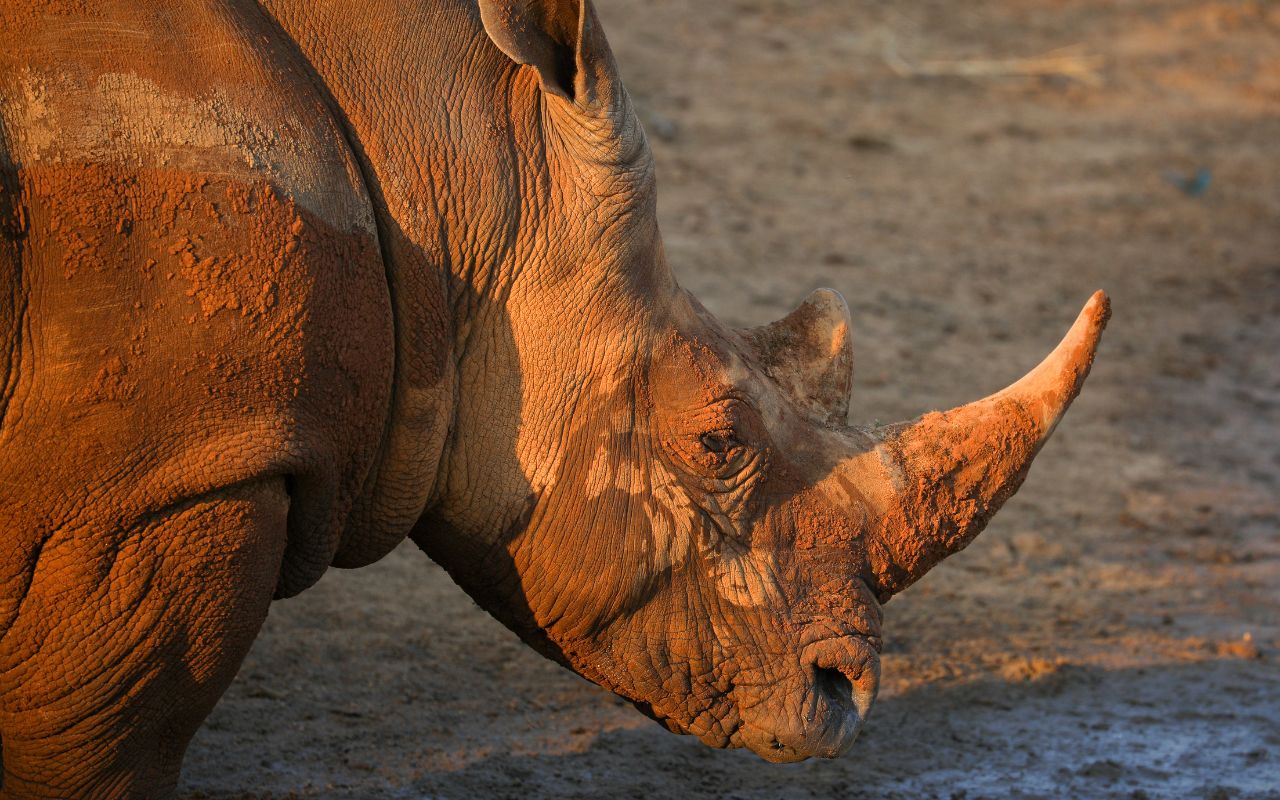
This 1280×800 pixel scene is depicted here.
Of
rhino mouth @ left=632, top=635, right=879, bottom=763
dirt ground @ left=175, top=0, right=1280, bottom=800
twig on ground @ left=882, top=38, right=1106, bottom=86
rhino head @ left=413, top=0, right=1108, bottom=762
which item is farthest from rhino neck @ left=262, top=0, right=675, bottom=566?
twig on ground @ left=882, top=38, right=1106, bottom=86

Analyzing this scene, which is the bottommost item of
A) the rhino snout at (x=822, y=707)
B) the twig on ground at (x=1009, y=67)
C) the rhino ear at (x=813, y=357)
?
the rhino snout at (x=822, y=707)

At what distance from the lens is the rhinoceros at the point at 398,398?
283 centimetres

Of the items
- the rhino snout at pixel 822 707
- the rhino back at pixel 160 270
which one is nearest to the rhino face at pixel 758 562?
the rhino snout at pixel 822 707

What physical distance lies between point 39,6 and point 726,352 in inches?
61.4

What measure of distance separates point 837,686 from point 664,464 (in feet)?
2.17

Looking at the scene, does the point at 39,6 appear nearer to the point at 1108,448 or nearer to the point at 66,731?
the point at 66,731

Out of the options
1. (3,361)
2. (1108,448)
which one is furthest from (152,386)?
(1108,448)

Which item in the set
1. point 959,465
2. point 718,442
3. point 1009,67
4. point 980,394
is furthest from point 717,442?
point 1009,67

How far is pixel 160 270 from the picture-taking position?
9.35 feet

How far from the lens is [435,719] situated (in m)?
4.86

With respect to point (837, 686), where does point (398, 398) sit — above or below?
above

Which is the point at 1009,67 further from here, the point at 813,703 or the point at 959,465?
the point at 813,703

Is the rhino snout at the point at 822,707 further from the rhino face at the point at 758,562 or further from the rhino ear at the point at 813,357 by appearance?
the rhino ear at the point at 813,357

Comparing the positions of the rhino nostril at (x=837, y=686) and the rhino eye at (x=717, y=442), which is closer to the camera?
the rhino eye at (x=717, y=442)
